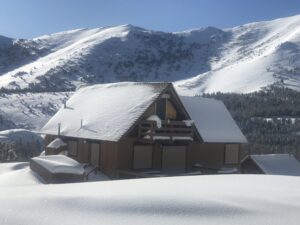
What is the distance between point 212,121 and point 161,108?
5.65 meters

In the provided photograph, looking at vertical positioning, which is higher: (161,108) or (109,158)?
(161,108)

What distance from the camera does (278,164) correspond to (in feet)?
130

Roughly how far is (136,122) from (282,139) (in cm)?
10291

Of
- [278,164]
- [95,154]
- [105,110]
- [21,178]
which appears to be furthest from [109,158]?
[278,164]

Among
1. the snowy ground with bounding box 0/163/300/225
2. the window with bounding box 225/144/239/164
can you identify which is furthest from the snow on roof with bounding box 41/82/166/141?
the snowy ground with bounding box 0/163/300/225

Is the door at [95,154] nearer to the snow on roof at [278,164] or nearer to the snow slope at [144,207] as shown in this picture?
the snow on roof at [278,164]

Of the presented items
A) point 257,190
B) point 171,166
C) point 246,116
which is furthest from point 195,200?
point 246,116

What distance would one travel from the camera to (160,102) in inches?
1247

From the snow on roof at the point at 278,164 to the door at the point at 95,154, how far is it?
44.5 feet

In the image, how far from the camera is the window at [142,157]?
98.5ft

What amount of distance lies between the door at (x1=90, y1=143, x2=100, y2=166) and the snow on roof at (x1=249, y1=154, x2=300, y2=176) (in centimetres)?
1357

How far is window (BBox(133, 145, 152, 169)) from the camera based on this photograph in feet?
98.5

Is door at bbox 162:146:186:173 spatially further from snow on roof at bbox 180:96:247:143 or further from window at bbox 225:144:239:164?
window at bbox 225:144:239:164

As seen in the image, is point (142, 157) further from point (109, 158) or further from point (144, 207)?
point (144, 207)
